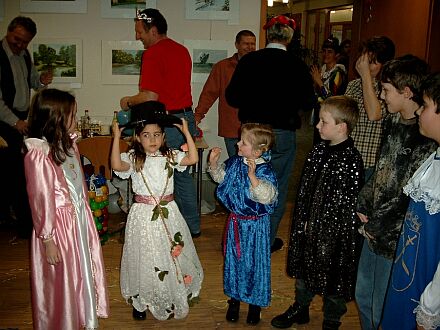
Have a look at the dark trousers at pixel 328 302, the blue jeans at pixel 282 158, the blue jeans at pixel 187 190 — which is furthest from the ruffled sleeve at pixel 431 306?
the blue jeans at pixel 187 190

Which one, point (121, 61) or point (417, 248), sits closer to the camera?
point (417, 248)

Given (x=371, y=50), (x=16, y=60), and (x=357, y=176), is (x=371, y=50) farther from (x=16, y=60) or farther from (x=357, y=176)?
(x=16, y=60)

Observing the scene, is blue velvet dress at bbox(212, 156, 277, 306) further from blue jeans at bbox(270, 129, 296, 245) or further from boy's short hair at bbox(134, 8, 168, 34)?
boy's short hair at bbox(134, 8, 168, 34)

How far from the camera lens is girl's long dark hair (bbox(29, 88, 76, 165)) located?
233cm

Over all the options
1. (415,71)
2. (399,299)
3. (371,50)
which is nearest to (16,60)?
(371,50)

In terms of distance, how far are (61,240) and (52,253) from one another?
93 mm

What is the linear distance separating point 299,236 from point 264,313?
2.35ft

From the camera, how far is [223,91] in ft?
15.5

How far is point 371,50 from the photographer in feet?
10.0

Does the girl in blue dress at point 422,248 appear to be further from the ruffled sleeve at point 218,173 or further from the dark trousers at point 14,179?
the dark trousers at point 14,179

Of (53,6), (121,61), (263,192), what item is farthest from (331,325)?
(53,6)

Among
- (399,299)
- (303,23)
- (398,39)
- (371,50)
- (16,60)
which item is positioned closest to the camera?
(399,299)

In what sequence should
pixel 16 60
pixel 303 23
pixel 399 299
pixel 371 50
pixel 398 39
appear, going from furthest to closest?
pixel 303 23 → pixel 398 39 → pixel 16 60 → pixel 371 50 → pixel 399 299

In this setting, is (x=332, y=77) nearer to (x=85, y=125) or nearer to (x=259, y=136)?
(x=85, y=125)
